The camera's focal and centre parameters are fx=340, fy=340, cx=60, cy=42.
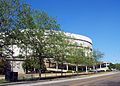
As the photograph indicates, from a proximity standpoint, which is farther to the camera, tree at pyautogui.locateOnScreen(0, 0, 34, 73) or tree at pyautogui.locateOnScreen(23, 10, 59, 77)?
tree at pyautogui.locateOnScreen(23, 10, 59, 77)

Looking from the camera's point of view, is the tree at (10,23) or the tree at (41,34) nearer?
the tree at (10,23)

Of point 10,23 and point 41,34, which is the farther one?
point 41,34

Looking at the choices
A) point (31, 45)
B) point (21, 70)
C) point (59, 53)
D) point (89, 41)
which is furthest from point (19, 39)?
point (89, 41)

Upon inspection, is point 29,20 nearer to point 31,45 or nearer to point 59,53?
point 31,45

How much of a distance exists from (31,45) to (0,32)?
13.5 metres

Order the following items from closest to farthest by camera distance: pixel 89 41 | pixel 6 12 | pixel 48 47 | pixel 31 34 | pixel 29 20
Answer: pixel 6 12
pixel 29 20
pixel 31 34
pixel 48 47
pixel 89 41

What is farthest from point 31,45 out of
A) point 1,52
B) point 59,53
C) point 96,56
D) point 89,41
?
point 89,41

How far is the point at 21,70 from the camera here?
368ft

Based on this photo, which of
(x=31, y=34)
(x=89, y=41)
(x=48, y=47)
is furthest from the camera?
(x=89, y=41)

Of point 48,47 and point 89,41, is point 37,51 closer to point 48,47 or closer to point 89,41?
point 48,47

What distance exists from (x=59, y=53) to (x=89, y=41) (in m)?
119

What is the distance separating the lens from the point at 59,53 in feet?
208

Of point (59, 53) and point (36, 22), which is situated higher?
point (36, 22)

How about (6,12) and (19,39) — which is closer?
(6,12)
